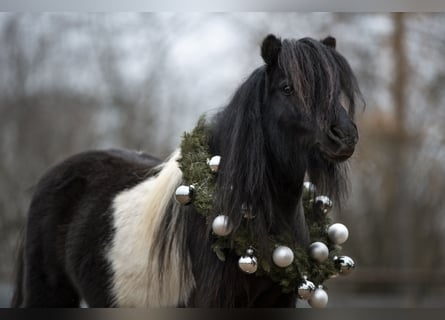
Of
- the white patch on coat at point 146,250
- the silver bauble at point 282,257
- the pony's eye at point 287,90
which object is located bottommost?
the white patch on coat at point 146,250

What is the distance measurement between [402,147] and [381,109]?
20.9 inches

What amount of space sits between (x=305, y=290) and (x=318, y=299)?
120 mm

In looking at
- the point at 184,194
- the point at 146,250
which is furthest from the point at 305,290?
the point at 146,250

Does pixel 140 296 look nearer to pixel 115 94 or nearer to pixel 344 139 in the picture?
pixel 344 139

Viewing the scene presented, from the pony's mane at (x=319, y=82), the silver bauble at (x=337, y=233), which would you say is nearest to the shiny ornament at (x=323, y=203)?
the silver bauble at (x=337, y=233)

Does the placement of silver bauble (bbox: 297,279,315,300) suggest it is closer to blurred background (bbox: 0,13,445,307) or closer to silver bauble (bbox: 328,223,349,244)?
silver bauble (bbox: 328,223,349,244)

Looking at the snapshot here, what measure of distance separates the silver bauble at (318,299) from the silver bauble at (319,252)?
0.13 m

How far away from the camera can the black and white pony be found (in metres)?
2.38

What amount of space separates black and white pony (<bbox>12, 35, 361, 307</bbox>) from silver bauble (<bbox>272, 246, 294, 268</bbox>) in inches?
3.6

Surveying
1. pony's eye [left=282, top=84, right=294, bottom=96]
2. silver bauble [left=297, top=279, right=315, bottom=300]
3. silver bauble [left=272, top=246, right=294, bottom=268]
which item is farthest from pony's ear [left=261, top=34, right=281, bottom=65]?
silver bauble [left=297, top=279, right=315, bottom=300]

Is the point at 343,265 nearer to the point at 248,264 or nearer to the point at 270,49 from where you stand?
the point at 248,264

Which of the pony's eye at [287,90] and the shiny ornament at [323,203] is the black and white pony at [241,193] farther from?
the shiny ornament at [323,203]

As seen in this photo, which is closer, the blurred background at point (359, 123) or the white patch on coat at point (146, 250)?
the white patch on coat at point (146, 250)

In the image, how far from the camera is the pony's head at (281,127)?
92.8 inches
